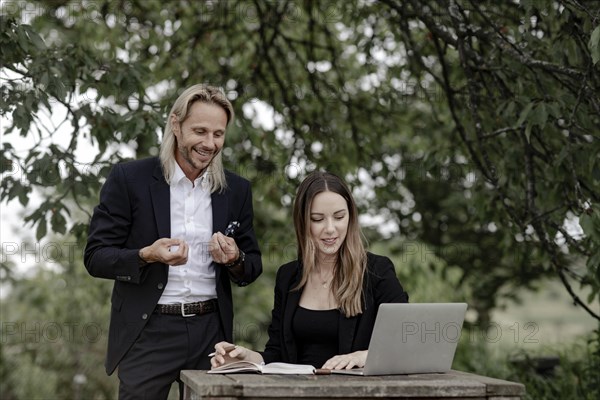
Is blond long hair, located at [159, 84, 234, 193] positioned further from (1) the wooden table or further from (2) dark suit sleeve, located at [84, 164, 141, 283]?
(1) the wooden table

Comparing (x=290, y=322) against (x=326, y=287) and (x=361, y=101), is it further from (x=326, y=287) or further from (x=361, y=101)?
(x=361, y=101)

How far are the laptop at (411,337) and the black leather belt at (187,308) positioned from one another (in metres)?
0.66

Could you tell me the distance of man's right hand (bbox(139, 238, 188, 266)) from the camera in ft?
9.81

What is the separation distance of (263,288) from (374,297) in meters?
7.99

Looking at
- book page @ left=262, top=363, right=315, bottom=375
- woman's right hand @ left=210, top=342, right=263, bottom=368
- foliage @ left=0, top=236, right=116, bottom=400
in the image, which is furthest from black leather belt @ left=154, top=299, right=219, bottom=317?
foliage @ left=0, top=236, right=116, bottom=400

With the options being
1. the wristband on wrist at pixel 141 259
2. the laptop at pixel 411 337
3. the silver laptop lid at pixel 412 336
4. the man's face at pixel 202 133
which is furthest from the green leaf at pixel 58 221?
the silver laptop lid at pixel 412 336

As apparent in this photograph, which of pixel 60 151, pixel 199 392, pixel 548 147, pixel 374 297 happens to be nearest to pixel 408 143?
pixel 548 147

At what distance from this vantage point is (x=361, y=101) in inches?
300

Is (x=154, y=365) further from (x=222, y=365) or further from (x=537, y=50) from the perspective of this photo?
(x=537, y=50)

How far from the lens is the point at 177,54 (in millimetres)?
7469

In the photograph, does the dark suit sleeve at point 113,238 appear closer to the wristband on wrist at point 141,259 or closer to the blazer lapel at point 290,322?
the wristband on wrist at point 141,259

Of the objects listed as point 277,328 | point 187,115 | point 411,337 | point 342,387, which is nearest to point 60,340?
point 277,328

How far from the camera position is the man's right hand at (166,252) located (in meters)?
2.99

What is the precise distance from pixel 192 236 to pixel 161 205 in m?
0.17
